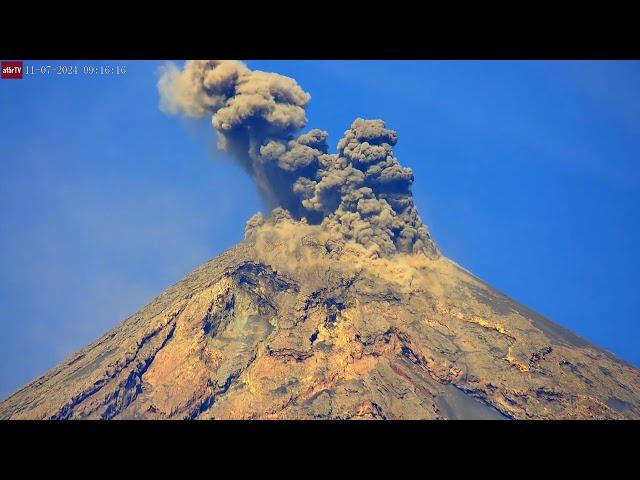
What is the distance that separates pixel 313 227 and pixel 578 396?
30.4m

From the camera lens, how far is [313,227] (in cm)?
7006

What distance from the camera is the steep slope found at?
54781mm

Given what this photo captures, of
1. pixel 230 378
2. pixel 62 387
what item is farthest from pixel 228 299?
pixel 62 387

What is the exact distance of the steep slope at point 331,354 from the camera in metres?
54.8

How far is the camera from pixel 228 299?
6631cm

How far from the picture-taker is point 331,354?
59156mm

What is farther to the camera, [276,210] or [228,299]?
[276,210]
